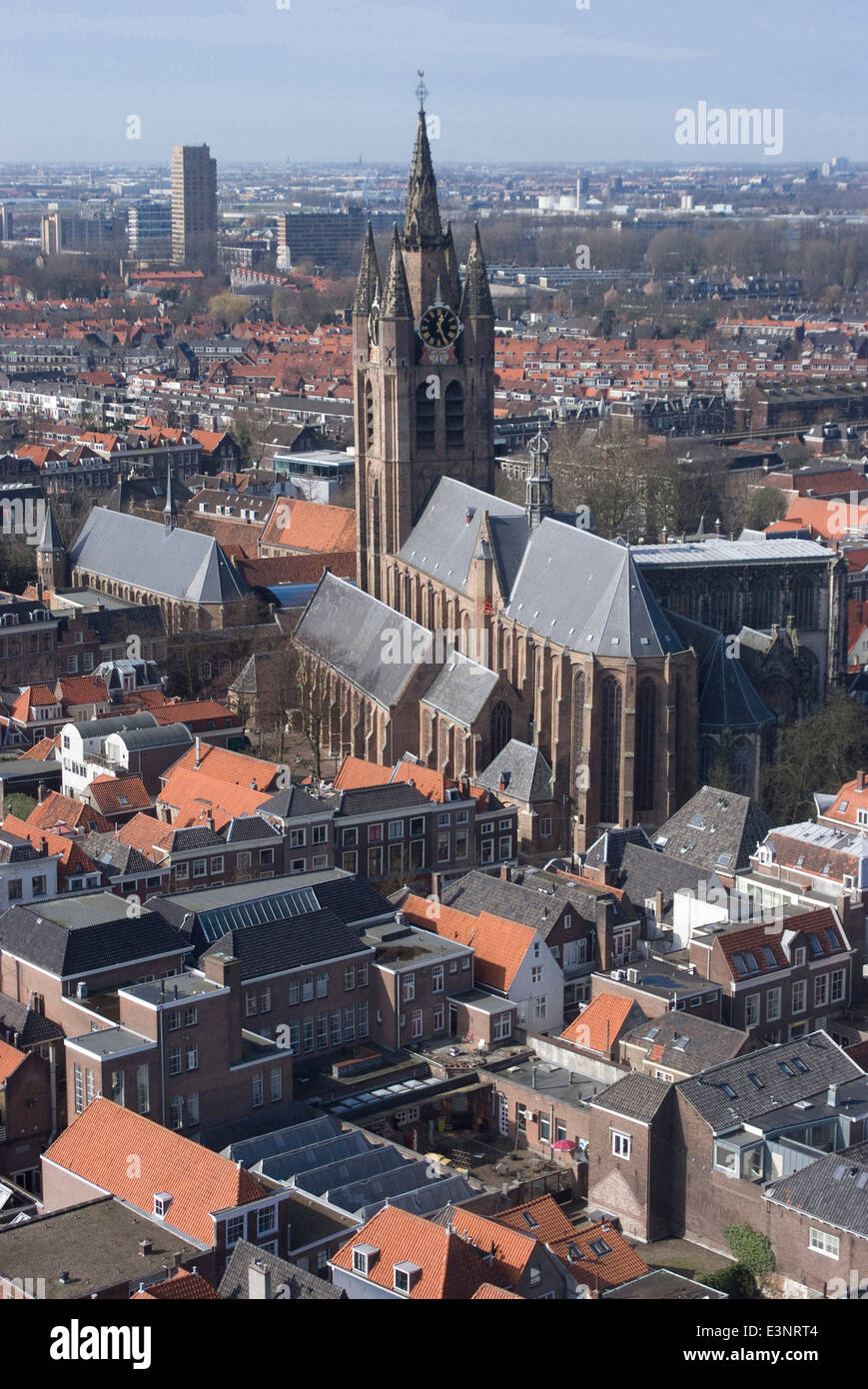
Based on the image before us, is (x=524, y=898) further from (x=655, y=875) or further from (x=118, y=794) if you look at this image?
(x=118, y=794)

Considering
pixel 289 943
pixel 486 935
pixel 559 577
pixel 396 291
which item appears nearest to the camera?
pixel 289 943

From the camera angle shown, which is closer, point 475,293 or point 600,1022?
point 600,1022

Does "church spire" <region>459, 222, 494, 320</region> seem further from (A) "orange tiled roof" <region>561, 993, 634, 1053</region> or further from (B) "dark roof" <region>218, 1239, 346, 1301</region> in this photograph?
(B) "dark roof" <region>218, 1239, 346, 1301</region>

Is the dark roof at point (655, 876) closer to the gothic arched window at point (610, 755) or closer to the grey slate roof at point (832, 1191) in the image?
the gothic arched window at point (610, 755)

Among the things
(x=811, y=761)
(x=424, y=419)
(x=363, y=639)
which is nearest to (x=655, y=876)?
(x=811, y=761)

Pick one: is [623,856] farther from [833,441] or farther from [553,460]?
[833,441]

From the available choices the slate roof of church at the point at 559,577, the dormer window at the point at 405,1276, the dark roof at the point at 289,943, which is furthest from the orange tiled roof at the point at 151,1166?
the slate roof of church at the point at 559,577
